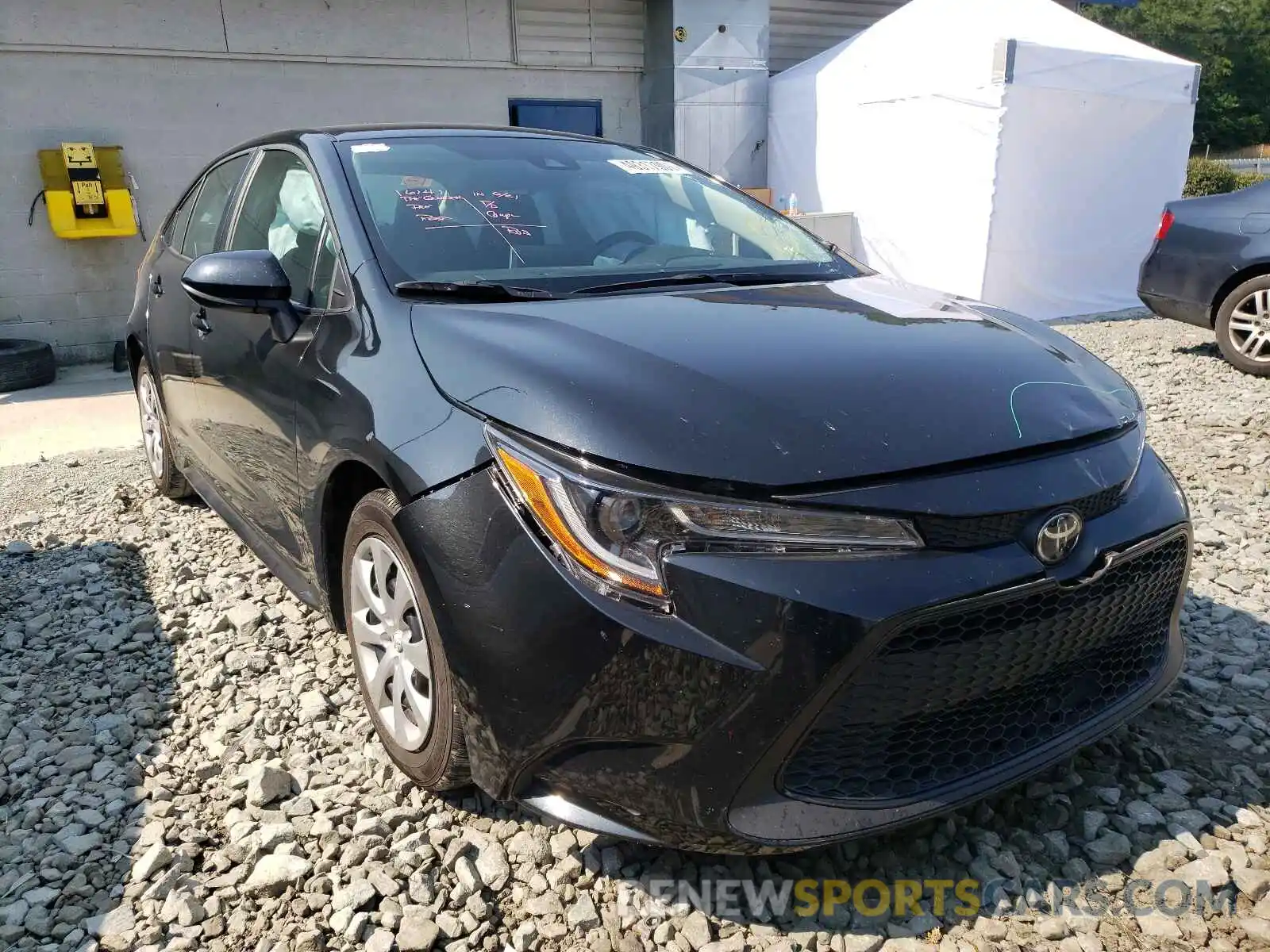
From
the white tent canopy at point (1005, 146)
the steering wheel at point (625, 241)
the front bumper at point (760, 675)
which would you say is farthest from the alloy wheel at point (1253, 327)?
the front bumper at point (760, 675)

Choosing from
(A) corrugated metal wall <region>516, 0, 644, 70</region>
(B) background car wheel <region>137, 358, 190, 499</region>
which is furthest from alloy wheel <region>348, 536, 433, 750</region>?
(A) corrugated metal wall <region>516, 0, 644, 70</region>

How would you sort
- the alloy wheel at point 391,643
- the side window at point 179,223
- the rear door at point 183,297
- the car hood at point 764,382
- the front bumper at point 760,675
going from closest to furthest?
the front bumper at point 760,675 < the car hood at point 764,382 < the alloy wheel at point 391,643 < the rear door at point 183,297 < the side window at point 179,223

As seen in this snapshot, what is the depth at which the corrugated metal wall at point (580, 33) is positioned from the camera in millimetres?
9547

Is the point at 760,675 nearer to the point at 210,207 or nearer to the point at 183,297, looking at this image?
the point at 183,297

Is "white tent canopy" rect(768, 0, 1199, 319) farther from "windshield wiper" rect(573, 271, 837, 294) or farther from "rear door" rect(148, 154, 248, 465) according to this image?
"rear door" rect(148, 154, 248, 465)

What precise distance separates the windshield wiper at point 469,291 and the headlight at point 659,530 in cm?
77

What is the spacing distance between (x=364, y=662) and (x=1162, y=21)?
196ft

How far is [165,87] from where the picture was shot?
26.9 feet

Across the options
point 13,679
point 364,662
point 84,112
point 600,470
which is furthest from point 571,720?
point 84,112

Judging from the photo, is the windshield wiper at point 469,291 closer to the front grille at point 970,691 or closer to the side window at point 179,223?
the front grille at point 970,691

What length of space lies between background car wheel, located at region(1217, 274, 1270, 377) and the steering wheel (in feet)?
17.3

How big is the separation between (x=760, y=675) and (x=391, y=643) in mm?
970

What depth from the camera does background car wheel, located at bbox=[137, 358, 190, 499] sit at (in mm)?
4094

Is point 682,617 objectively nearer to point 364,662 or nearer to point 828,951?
point 828,951
